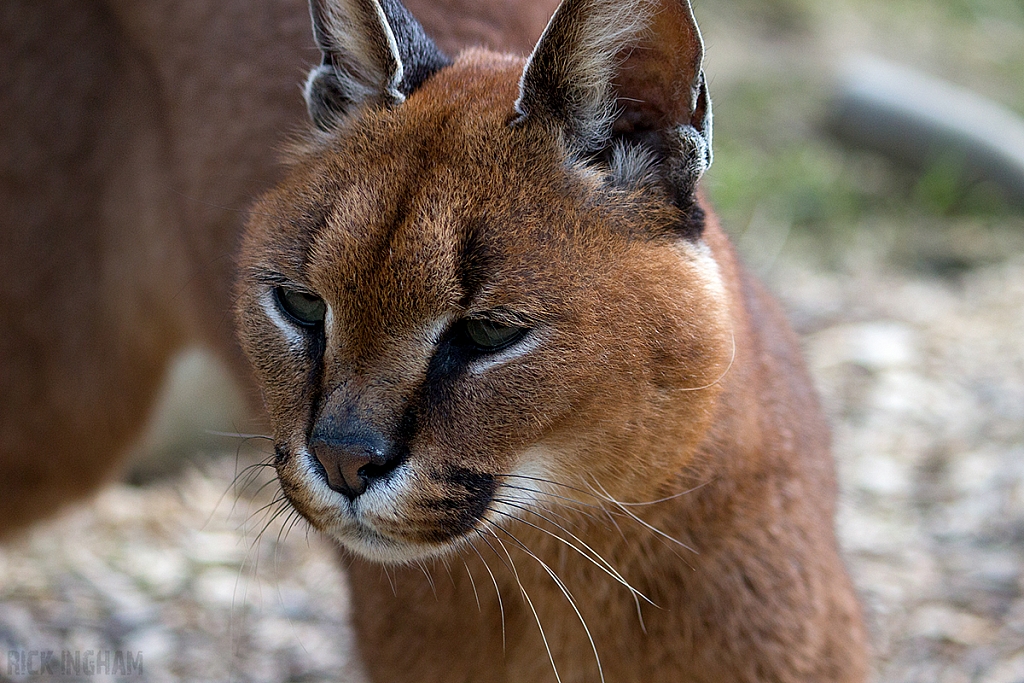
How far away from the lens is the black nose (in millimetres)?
2295

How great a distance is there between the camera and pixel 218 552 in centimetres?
534

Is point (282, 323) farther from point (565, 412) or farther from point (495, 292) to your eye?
point (565, 412)

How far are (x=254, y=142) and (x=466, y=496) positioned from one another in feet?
6.61

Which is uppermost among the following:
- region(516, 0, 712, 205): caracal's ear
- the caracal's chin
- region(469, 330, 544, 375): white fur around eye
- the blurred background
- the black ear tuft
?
region(516, 0, 712, 205): caracal's ear

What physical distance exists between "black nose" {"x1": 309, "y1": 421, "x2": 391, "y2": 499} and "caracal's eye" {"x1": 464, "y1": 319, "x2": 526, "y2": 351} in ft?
0.97

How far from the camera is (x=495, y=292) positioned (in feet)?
7.84

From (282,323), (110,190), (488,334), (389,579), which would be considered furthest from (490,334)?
(110,190)

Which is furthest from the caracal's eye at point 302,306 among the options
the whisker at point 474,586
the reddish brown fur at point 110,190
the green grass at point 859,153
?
the green grass at point 859,153

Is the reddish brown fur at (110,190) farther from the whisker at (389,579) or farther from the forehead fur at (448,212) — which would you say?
the forehead fur at (448,212)

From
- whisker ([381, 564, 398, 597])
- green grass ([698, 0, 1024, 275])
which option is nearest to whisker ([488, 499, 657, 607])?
whisker ([381, 564, 398, 597])

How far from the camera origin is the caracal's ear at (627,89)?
8.07ft

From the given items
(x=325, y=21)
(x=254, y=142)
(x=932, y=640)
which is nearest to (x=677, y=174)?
(x=325, y=21)

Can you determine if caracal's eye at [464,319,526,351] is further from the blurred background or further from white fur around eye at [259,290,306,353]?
the blurred background

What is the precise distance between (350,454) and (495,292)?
0.44 m
